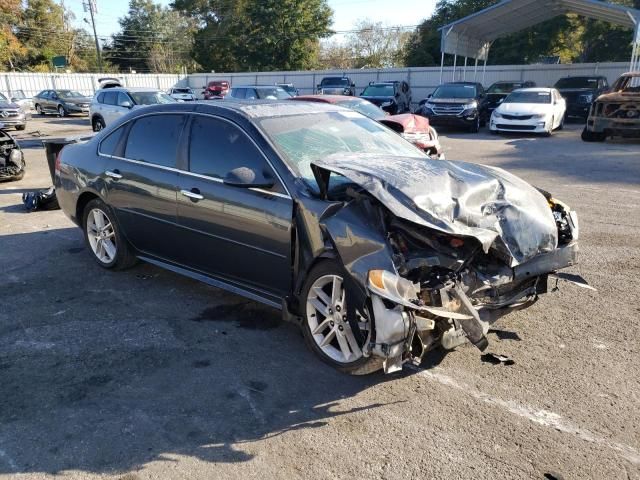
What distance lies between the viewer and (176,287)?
5.04m

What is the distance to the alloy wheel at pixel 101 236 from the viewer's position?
5.41 m

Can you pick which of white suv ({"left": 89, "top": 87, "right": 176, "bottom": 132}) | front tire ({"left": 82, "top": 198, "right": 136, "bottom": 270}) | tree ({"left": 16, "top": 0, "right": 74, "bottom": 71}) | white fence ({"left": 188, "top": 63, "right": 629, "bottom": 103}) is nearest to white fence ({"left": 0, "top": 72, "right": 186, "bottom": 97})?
white fence ({"left": 188, "top": 63, "right": 629, "bottom": 103})

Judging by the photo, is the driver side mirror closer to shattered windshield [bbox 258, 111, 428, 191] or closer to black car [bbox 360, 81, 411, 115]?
shattered windshield [bbox 258, 111, 428, 191]

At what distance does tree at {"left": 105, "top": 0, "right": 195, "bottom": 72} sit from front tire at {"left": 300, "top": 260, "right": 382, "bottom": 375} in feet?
239

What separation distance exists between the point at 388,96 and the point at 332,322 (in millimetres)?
19438

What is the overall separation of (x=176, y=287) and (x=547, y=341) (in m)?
3.28

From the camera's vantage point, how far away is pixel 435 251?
10.7 feet

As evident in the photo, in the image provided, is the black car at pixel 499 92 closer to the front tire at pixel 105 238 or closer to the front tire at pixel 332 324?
the front tire at pixel 105 238

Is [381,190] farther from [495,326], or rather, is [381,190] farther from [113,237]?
[113,237]

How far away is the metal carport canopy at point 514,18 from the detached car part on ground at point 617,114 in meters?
8.04

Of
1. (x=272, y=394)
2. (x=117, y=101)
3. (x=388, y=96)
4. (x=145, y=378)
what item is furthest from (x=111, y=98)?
(x=272, y=394)

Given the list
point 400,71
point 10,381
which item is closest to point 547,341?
point 10,381

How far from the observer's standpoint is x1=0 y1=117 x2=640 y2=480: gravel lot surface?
275cm

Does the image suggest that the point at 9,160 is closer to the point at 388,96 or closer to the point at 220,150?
the point at 220,150
